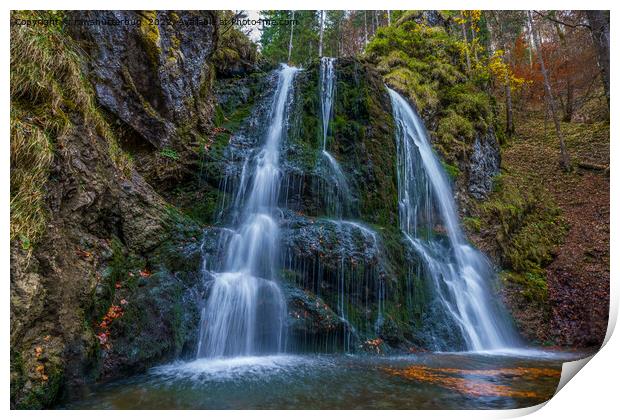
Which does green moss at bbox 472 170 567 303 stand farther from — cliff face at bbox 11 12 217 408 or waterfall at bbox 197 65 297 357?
cliff face at bbox 11 12 217 408

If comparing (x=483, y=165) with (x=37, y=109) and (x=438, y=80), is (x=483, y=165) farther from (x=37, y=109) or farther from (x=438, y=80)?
(x=37, y=109)

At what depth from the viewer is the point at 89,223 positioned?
446cm

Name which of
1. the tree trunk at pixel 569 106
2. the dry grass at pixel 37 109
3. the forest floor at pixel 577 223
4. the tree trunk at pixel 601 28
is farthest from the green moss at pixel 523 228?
the dry grass at pixel 37 109

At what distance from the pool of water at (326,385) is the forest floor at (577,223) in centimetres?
262

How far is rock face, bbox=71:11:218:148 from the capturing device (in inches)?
234

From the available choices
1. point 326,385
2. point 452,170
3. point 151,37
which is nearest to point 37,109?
point 151,37

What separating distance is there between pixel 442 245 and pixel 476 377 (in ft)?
12.3

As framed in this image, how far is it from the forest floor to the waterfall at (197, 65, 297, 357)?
511 cm

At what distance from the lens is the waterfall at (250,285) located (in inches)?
198

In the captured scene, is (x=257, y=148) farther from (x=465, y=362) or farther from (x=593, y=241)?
(x=593, y=241)

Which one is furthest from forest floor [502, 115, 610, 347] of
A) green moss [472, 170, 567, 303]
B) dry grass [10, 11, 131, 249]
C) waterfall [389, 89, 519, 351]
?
dry grass [10, 11, 131, 249]

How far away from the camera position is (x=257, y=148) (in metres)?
8.16
